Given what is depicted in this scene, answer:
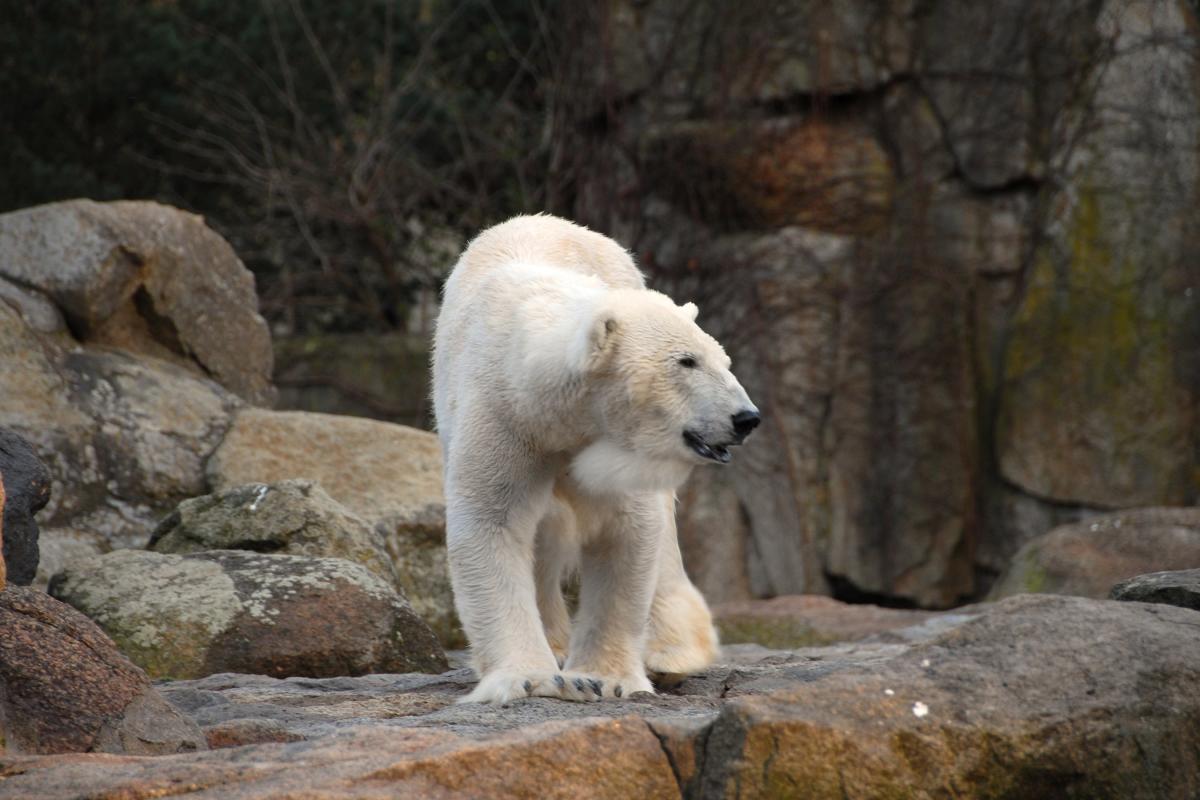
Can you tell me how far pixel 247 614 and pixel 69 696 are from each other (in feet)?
5.54

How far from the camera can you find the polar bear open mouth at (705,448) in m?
4.11

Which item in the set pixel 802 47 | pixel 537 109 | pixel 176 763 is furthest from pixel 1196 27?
pixel 176 763

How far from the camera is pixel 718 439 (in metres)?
4.11

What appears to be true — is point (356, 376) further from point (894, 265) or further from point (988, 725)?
point (988, 725)

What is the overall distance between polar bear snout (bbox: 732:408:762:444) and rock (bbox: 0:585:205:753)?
1.53 metres

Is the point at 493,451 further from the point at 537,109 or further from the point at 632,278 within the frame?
the point at 537,109

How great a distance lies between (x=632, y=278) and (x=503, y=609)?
1.45m

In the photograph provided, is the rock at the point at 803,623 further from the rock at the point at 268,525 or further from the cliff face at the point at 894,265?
the cliff face at the point at 894,265

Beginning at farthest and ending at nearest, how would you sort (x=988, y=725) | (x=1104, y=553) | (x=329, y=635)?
(x=1104, y=553)
(x=329, y=635)
(x=988, y=725)

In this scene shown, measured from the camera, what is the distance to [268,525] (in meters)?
6.01

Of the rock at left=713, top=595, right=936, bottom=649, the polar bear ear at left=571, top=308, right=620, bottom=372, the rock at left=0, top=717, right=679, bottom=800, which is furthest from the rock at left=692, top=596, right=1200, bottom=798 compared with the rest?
the rock at left=713, top=595, right=936, bottom=649

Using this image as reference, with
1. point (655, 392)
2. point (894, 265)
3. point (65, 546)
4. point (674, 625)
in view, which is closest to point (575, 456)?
point (655, 392)

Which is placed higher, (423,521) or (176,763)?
(423,521)

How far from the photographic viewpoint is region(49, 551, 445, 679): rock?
17.4ft
